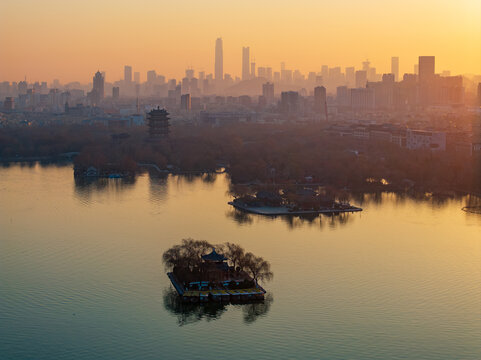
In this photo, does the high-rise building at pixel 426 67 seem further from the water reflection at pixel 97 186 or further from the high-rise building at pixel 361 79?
the water reflection at pixel 97 186

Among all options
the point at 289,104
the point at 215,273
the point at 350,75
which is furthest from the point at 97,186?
the point at 350,75

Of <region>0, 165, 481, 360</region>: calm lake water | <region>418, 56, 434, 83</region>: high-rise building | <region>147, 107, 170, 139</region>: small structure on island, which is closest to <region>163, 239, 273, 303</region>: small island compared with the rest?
<region>0, 165, 481, 360</region>: calm lake water

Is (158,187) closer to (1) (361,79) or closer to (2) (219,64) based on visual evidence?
(1) (361,79)

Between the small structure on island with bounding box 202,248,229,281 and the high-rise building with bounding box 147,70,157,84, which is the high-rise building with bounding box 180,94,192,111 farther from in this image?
the small structure on island with bounding box 202,248,229,281

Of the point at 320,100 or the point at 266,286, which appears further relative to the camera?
the point at 320,100

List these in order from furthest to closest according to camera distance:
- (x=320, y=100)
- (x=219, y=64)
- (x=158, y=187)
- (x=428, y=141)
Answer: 1. (x=219, y=64)
2. (x=320, y=100)
3. (x=428, y=141)
4. (x=158, y=187)

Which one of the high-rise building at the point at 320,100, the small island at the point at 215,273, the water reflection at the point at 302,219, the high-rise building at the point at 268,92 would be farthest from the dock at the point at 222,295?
the high-rise building at the point at 268,92

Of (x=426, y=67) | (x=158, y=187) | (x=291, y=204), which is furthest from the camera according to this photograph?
(x=426, y=67)
